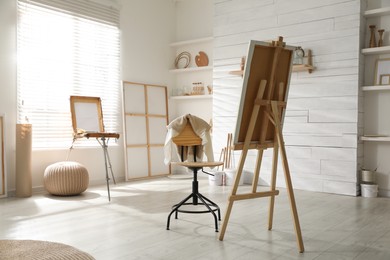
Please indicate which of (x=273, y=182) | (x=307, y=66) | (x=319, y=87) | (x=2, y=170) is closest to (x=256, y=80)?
(x=273, y=182)

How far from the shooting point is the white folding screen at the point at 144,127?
20.4 feet

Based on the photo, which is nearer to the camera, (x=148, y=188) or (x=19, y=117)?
(x=19, y=117)

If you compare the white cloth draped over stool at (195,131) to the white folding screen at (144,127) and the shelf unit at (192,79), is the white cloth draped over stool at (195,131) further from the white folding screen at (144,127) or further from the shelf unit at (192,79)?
the shelf unit at (192,79)

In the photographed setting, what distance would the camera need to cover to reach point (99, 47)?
5.91 meters

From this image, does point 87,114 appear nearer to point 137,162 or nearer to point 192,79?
point 137,162

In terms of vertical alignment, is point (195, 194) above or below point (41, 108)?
below

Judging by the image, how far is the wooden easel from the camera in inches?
112

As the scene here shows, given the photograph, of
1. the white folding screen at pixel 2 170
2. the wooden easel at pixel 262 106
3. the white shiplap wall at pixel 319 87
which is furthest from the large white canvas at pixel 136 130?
the wooden easel at pixel 262 106

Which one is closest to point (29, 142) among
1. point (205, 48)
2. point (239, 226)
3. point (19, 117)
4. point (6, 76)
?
point (19, 117)

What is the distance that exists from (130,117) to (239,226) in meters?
3.38

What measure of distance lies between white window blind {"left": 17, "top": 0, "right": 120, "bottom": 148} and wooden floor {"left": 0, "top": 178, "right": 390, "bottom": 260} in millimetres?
1068

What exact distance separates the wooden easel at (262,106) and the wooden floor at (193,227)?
0.83ft

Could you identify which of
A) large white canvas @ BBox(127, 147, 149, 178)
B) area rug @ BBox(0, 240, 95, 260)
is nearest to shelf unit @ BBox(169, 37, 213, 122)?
large white canvas @ BBox(127, 147, 149, 178)

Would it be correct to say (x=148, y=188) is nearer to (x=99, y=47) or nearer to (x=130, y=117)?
(x=130, y=117)
